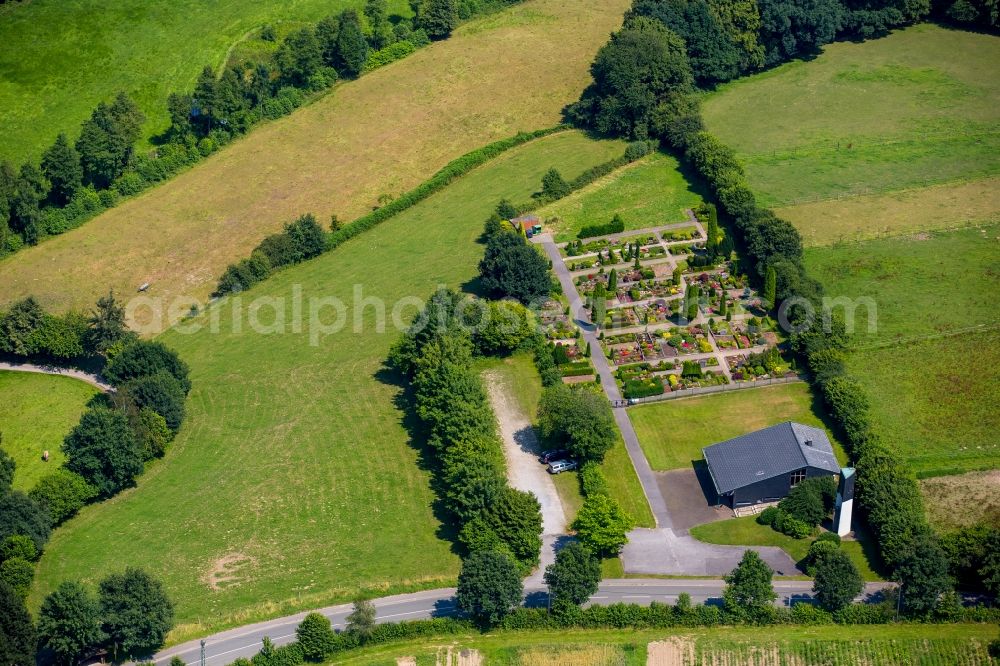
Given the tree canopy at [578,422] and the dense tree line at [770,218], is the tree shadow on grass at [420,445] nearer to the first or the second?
→ the tree canopy at [578,422]

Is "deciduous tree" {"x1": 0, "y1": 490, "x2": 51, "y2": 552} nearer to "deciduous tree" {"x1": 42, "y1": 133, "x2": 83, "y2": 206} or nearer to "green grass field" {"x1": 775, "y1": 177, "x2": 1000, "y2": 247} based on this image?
"deciduous tree" {"x1": 42, "y1": 133, "x2": 83, "y2": 206}

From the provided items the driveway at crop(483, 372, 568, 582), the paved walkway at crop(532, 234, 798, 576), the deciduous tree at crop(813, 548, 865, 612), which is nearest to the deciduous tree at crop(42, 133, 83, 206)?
the driveway at crop(483, 372, 568, 582)

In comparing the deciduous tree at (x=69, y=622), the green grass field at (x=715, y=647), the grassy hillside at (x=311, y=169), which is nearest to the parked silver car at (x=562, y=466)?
the green grass field at (x=715, y=647)

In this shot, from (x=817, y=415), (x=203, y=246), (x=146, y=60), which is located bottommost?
(x=817, y=415)

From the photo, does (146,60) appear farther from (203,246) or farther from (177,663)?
(177,663)

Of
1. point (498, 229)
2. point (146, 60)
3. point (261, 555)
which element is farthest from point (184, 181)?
point (261, 555)

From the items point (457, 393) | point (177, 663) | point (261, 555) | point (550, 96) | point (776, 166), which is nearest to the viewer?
point (177, 663)
